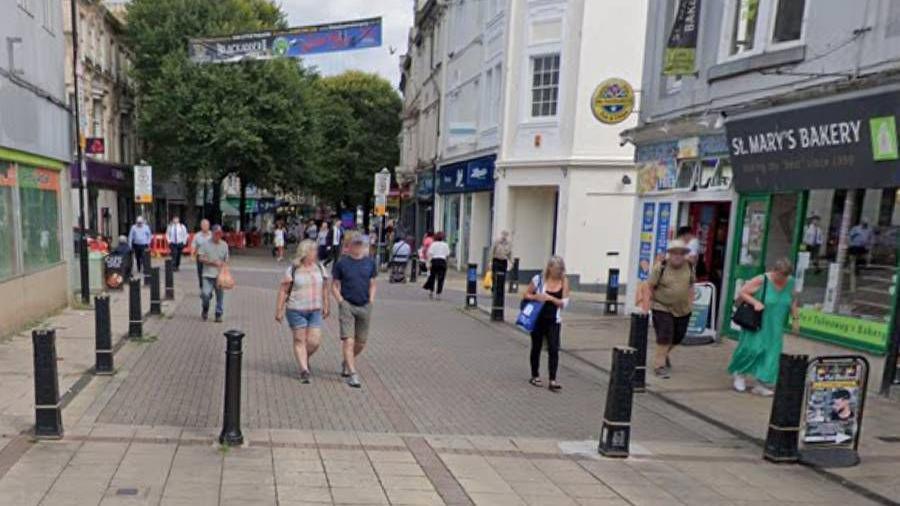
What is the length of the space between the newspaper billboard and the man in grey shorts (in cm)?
1140

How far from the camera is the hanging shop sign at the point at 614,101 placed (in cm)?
1365

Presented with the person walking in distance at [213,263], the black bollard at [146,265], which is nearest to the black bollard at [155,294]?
the person walking in distance at [213,263]

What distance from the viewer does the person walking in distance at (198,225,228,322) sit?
35.6 ft

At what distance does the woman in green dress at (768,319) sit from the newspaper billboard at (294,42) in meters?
12.8

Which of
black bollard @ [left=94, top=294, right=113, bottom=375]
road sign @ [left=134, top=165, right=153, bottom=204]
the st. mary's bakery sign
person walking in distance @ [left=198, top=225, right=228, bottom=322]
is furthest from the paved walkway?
road sign @ [left=134, top=165, right=153, bottom=204]

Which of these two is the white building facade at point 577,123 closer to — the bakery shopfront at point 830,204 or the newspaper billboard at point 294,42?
the newspaper billboard at point 294,42

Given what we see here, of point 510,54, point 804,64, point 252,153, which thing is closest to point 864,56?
point 804,64

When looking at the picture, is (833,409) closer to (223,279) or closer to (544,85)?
(223,279)

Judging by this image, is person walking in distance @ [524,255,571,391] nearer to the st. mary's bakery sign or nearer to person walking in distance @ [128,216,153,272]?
the st. mary's bakery sign

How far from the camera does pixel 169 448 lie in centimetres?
507

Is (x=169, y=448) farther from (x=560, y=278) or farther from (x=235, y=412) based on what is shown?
(x=560, y=278)

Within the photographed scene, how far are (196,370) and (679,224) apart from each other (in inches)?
347

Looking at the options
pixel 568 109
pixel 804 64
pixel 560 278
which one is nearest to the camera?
pixel 560 278

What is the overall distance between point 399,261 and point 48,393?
48.3ft
